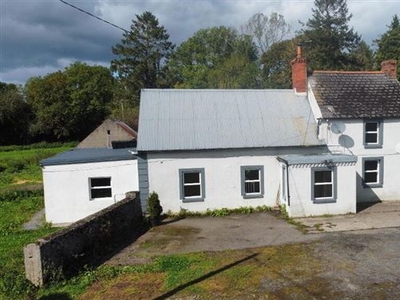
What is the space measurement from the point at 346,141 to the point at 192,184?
865cm

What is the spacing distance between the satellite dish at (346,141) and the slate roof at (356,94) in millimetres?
1087

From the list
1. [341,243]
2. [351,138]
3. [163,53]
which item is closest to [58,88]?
[163,53]

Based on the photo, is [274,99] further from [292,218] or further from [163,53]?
[163,53]

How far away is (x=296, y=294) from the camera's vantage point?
9039 millimetres

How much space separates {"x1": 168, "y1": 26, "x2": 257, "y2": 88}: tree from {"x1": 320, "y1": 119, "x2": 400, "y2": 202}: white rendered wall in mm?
42392

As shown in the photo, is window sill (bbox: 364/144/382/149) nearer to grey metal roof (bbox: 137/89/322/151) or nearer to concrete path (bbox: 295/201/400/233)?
grey metal roof (bbox: 137/89/322/151)

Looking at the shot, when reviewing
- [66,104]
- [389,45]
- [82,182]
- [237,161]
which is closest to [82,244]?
[82,182]

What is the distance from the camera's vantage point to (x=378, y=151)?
19391 mm

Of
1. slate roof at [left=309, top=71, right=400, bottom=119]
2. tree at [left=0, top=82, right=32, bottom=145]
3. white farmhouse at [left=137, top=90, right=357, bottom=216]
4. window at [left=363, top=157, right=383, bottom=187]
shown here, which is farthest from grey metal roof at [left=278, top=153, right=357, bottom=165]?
tree at [left=0, top=82, right=32, bottom=145]

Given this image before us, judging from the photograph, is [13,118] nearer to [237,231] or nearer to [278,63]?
[278,63]

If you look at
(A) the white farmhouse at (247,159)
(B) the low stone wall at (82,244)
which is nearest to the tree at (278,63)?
(A) the white farmhouse at (247,159)

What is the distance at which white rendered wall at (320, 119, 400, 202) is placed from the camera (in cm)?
1912

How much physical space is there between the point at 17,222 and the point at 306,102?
56.6 ft

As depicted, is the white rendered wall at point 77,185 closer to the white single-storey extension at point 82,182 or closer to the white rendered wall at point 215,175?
the white single-storey extension at point 82,182
